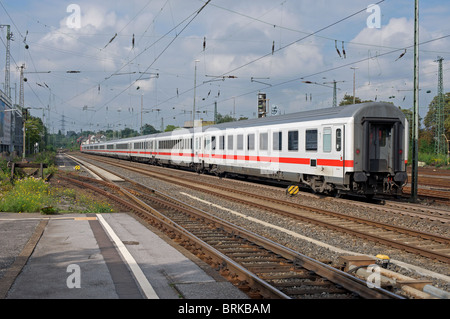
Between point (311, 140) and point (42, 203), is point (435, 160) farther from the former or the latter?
point (42, 203)

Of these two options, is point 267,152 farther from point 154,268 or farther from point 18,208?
point 154,268

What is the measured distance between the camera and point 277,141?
2031 cm

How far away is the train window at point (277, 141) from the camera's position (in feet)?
65.5

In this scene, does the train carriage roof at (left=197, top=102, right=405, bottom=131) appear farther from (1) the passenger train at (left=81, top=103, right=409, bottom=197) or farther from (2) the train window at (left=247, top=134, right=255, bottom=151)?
(2) the train window at (left=247, top=134, right=255, bottom=151)

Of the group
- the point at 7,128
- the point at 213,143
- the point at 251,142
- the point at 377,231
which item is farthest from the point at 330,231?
the point at 7,128

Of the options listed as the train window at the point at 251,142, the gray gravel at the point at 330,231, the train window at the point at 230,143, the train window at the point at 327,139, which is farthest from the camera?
the train window at the point at 230,143

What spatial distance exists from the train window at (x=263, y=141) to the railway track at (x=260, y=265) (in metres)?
9.23

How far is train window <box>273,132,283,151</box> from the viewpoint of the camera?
1997 centimetres

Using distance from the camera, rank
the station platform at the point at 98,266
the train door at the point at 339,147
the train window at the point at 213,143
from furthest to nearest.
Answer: the train window at the point at 213,143, the train door at the point at 339,147, the station platform at the point at 98,266

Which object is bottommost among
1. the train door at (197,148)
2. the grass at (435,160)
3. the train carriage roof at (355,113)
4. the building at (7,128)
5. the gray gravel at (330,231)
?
the gray gravel at (330,231)

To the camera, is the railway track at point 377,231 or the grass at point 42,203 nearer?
the railway track at point 377,231

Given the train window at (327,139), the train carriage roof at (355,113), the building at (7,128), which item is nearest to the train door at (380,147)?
the train carriage roof at (355,113)

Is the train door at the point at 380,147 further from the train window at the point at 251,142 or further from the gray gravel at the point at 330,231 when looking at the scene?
the train window at the point at 251,142
